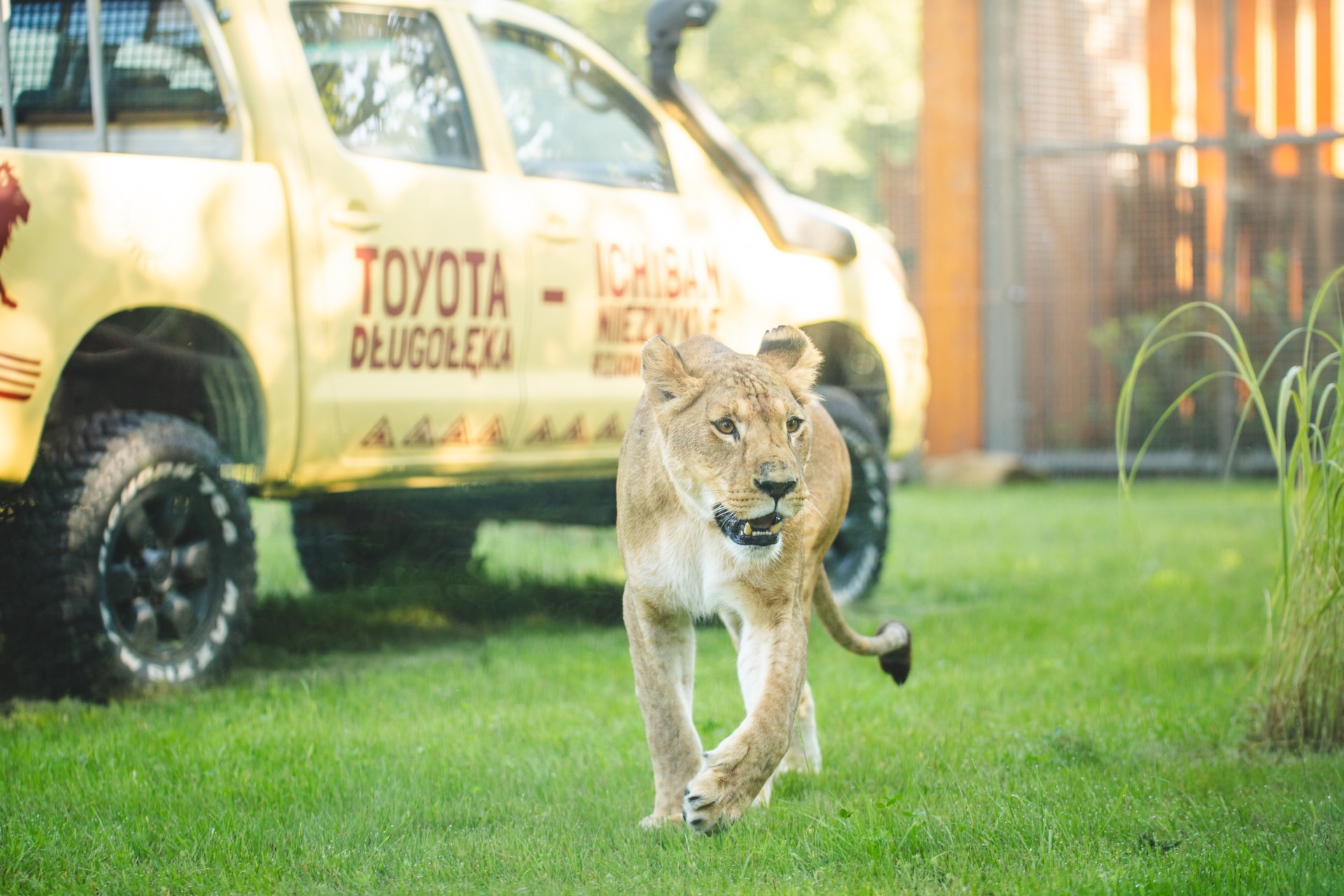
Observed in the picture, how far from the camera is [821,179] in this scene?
22312 millimetres

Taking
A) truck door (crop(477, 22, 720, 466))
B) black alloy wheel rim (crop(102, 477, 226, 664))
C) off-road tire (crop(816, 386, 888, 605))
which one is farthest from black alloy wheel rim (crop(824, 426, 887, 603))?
black alloy wheel rim (crop(102, 477, 226, 664))

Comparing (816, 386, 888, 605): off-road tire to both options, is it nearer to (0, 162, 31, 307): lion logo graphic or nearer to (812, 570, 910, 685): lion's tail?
(812, 570, 910, 685): lion's tail

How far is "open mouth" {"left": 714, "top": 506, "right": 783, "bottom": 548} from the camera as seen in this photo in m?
3.23

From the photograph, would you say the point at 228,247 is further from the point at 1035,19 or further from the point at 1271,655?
the point at 1035,19

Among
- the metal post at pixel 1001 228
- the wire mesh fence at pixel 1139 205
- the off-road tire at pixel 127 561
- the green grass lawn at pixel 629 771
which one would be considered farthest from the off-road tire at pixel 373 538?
the wire mesh fence at pixel 1139 205

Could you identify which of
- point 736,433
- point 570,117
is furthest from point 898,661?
point 570,117

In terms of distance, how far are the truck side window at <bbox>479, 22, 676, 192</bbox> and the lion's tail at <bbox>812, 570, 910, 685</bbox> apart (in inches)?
95.4

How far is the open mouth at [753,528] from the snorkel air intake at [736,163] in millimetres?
3191

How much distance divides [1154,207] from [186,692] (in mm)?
11136

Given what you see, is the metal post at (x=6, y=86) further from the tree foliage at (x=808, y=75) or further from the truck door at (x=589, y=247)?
the tree foliage at (x=808, y=75)

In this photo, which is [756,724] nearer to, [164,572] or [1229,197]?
[164,572]

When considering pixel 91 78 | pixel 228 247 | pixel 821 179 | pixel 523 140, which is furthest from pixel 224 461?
pixel 821 179

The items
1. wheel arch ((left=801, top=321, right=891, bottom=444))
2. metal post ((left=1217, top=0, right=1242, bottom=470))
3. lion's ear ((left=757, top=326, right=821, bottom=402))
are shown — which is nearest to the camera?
lion's ear ((left=757, top=326, right=821, bottom=402))

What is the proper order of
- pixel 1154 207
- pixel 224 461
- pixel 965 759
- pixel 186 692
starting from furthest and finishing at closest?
pixel 1154 207, pixel 224 461, pixel 186 692, pixel 965 759
